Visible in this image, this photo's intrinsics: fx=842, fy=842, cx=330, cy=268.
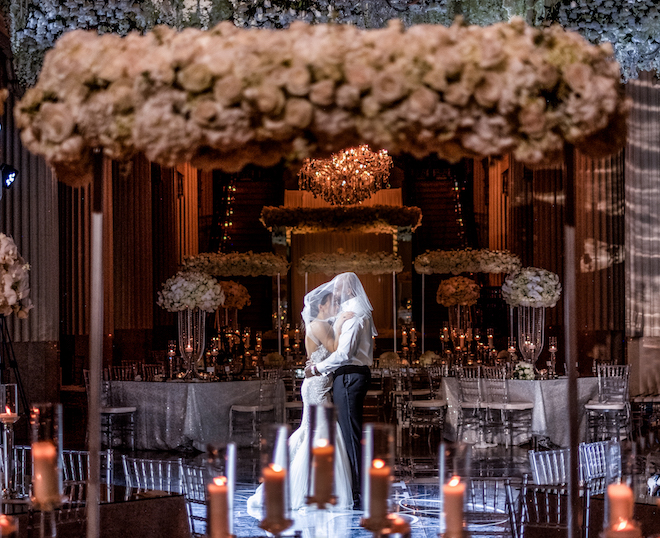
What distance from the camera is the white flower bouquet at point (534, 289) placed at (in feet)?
31.8

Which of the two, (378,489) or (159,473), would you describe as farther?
(159,473)

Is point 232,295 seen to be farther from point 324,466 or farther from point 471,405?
point 324,466

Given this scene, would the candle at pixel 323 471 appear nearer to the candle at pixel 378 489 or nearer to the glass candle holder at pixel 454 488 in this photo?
the candle at pixel 378 489

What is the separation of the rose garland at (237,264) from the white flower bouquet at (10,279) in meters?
9.29

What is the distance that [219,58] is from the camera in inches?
83.7

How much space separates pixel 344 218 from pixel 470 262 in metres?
3.47

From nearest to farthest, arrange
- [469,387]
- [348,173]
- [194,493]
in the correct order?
[194,493]
[469,387]
[348,173]

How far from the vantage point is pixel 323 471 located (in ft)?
7.75

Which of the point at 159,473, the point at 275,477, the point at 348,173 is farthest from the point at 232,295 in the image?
the point at 275,477

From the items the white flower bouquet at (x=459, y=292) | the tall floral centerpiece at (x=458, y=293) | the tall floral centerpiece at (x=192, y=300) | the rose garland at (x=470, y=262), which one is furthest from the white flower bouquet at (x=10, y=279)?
the white flower bouquet at (x=459, y=292)

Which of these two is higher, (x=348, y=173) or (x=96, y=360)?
(x=348, y=173)

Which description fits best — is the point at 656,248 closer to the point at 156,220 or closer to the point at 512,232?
the point at 512,232

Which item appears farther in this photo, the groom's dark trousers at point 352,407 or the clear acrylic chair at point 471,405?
the clear acrylic chair at point 471,405

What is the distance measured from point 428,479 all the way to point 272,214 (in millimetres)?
10772
